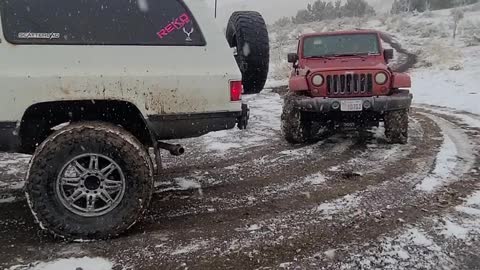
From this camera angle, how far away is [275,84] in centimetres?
1689

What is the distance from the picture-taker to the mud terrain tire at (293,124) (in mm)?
7004

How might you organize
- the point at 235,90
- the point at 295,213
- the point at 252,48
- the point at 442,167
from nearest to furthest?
the point at 235,90 < the point at 295,213 < the point at 252,48 < the point at 442,167

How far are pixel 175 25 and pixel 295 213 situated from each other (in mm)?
1926

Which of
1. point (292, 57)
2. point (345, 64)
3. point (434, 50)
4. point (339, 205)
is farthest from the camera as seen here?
point (434, 50)

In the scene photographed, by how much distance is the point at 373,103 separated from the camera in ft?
21.9

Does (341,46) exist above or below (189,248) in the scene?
above

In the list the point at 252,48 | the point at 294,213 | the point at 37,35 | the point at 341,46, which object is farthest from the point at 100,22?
the point at 341,46

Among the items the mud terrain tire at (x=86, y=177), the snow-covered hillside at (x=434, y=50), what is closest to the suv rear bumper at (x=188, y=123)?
the mud terrain tire at (x=86, y=177)

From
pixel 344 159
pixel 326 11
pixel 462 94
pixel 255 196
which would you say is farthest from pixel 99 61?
pixel 326 11

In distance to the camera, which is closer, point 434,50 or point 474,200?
point 474,200

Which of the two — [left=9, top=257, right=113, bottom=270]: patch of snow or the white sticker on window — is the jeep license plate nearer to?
the white sticker on window

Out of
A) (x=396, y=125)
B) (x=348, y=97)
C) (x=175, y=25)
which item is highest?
(x=175, y=25)

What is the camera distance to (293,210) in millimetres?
4172

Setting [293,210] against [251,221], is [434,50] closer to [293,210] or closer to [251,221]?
[293,210]
